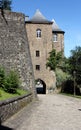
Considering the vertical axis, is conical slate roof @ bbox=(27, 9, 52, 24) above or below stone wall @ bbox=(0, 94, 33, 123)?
above

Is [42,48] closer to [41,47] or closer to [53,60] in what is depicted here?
[41,47]

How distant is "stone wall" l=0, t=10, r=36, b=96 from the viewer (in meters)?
31.6

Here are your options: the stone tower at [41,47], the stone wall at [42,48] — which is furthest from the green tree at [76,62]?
the stone tower at [41,47]

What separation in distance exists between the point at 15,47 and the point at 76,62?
2402cm

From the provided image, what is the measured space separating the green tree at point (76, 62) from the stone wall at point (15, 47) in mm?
21204

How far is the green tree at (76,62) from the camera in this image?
175 feet

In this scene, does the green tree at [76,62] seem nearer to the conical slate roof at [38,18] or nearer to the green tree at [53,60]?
the green tree at [53,60]

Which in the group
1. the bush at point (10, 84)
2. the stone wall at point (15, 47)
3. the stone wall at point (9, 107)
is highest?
the stone wall at point (15, 47)

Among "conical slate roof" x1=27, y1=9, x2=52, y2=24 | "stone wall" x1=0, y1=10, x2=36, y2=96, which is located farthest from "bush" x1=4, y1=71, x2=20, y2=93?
Answer: "conical slate roof" x1=27, y1=9, x2=52, y2=24

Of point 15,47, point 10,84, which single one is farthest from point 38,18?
point 10,84

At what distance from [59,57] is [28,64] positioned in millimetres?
30397

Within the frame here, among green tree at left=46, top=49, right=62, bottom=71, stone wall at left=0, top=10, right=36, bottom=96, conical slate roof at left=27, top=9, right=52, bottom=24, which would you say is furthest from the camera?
conical slate roof at left=27, top=9, right=52, bottom=24

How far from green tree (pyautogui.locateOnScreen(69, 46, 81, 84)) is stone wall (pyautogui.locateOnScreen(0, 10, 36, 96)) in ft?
69.6

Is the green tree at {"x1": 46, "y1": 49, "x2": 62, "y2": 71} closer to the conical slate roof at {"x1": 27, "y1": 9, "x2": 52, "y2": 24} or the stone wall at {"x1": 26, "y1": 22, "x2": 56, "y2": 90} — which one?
the stone wall at {"x1": 26, "y1": 22, "x2": 56, "y2": 90}
